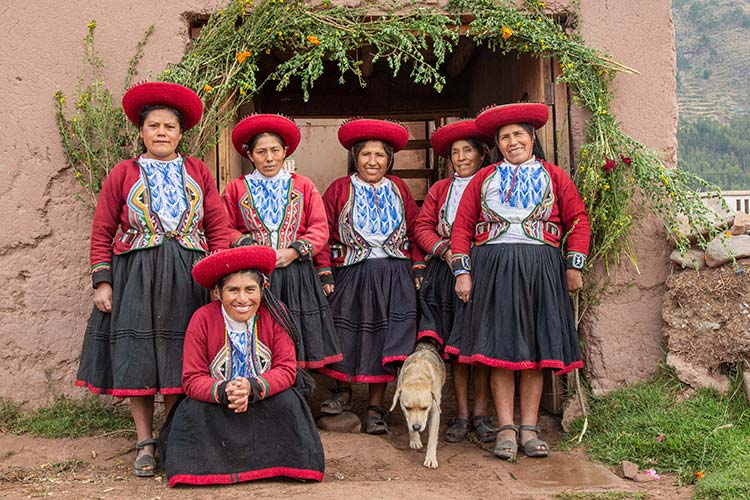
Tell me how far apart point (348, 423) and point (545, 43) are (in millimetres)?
2629

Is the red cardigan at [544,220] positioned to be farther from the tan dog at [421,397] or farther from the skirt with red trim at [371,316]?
the tan dog at [421,397]

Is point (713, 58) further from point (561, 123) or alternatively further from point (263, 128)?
point (263, 128)

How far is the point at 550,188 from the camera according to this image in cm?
442

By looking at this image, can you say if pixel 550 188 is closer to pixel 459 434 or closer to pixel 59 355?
pixel 459 434

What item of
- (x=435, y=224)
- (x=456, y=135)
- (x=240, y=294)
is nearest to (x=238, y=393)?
(x=240, y=294)

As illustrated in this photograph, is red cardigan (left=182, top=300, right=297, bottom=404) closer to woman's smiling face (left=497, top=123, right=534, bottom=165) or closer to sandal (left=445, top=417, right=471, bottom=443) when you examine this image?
sandal (left=445, top=417, right=471, bottom=443)

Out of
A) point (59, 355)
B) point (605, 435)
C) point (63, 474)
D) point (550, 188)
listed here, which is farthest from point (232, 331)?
point (605, 435)

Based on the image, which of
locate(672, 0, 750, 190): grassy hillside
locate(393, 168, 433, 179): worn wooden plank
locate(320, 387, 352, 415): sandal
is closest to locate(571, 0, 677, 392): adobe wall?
locate(320, 387, 352, 415): sandal

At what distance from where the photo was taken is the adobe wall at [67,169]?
4.76 metres

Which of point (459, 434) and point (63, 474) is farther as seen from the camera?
point (459, 434)

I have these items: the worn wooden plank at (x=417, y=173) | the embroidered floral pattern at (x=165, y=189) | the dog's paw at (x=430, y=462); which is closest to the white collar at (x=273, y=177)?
the embroidered floral pattern at (x=165, y=189)

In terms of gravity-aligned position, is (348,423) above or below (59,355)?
below

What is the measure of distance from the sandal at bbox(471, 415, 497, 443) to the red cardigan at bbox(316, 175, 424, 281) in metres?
0.99

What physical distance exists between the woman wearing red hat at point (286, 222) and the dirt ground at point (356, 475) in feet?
1.91
